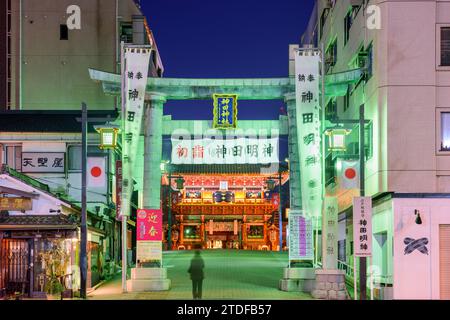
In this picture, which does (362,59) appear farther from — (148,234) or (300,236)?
(148,234)

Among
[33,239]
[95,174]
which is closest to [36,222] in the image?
[33,239]

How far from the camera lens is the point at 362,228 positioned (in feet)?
72.0

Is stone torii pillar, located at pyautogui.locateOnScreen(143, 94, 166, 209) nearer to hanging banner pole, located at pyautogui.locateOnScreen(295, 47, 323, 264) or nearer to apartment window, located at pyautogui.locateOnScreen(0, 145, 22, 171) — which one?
hanging banner pole, located at pyautogui.locateOnScreen(295, 47, 323, 264)

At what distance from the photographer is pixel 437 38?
953 inches

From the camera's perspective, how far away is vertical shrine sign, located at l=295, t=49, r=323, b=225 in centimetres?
2647

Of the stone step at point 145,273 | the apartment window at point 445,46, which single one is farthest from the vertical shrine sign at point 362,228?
the stone step at point 145,273

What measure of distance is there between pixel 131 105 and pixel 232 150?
4857mm

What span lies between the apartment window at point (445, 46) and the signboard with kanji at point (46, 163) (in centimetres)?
2075

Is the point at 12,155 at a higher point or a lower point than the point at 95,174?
higher

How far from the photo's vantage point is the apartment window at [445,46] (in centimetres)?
2434

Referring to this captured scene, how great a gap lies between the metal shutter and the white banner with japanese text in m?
7.88
